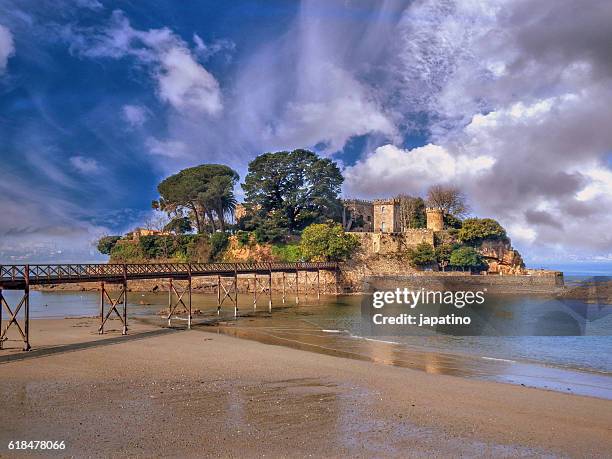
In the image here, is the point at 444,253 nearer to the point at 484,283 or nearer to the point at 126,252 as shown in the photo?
the point at 484,283

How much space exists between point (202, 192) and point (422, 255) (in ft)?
97.2

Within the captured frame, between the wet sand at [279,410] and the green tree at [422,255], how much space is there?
41.7 meters

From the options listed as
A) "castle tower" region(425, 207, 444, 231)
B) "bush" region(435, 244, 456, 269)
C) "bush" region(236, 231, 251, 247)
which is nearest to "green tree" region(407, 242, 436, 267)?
"bush" region(435, 244, 456, 269)

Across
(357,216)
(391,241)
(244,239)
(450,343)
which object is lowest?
(450,343)

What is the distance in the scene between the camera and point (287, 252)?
5884 centimetres

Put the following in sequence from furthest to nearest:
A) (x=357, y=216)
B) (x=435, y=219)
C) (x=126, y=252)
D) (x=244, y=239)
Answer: (x=357, y=216)
(x=126, y=252)
(x=435, y=219)
(x=244, y=239)

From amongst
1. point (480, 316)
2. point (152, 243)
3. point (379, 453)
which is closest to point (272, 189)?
point (152, 243)

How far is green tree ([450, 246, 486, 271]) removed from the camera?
5684 centimetres

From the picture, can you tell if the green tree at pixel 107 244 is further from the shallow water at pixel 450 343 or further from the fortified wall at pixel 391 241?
the fortified wall at pixel 391 241

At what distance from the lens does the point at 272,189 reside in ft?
208

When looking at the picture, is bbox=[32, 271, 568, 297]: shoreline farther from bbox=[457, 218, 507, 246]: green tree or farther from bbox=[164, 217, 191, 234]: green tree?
bbox=[164, 217, 191, 234]: green tree

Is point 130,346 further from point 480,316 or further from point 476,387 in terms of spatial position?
point 480,316

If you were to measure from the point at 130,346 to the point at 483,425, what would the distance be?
1541cm

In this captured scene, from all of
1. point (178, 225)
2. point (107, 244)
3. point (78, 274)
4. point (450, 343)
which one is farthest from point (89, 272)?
point (107, 244)
